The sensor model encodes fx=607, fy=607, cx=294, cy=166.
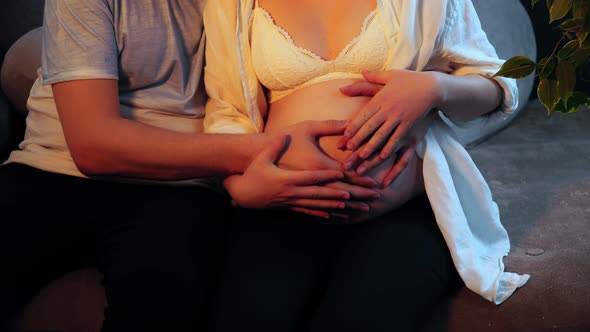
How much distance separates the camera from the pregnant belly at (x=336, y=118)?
111cm

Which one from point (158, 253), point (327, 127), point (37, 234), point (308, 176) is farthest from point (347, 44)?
point (37, 234)

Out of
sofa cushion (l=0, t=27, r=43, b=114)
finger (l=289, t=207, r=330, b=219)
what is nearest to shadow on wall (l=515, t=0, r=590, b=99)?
finger (l=289, t=207, r=330, b=219)

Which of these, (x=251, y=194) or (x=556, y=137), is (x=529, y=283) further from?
(x=556, y=137)

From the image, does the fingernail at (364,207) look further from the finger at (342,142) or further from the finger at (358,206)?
the finger at (342,142)

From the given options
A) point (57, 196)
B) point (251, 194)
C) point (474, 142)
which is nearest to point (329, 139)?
point (251, 194)

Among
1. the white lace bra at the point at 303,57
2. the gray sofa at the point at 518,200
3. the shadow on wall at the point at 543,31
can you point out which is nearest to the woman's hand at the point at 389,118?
the white lace bra at the point at 303,57

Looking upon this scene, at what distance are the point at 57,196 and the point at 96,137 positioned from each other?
0.15 metres

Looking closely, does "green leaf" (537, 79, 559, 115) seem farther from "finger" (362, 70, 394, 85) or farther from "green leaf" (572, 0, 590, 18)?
"finger" (362, 70, 394, 85)

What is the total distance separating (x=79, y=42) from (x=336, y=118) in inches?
19.2

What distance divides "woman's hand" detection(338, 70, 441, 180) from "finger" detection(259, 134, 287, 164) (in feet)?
0.35

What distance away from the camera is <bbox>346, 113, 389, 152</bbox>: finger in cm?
107

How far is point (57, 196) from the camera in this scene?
1.13m

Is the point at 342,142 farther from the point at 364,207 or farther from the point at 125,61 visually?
the point at 125,61

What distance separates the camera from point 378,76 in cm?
114
